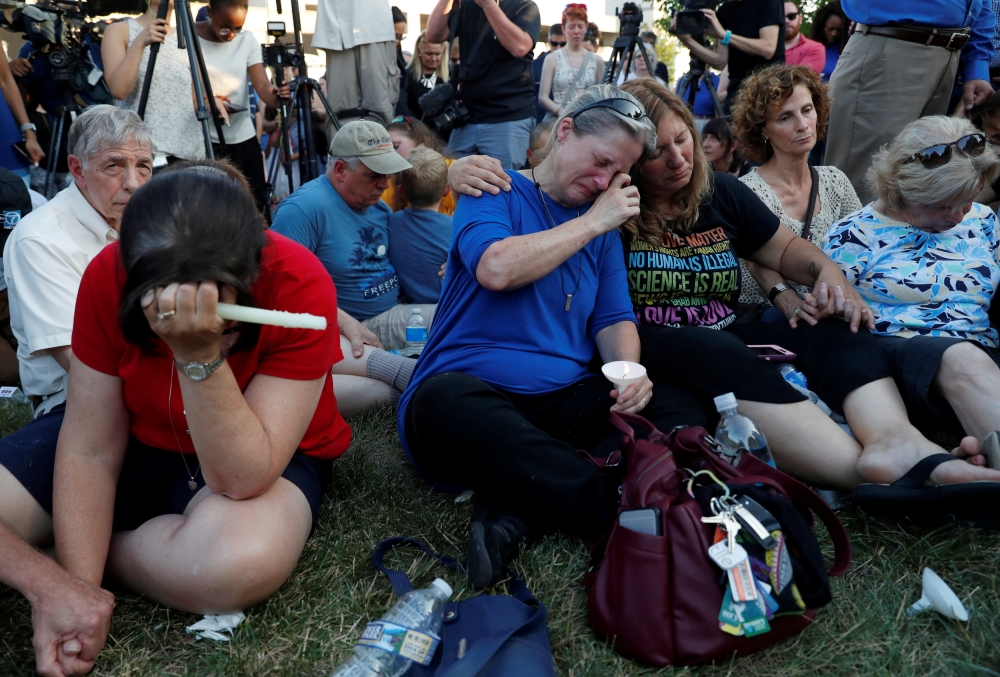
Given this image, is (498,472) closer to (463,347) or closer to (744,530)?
(463,347)

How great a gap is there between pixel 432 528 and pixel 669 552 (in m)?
0.84

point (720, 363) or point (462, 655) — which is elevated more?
point (720, 363)

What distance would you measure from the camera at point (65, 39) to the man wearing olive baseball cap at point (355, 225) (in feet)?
6.95

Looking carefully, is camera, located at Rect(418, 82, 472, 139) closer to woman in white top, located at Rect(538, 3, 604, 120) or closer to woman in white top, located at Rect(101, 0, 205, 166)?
woman in white top, located at Rect(538, 3, 604, 120)

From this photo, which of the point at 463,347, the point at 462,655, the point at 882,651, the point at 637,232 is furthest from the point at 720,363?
the point at 462,655

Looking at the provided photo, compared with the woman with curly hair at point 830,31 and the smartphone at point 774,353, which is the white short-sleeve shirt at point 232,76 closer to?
the smartphone at point 774,353

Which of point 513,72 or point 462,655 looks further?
point 513,72

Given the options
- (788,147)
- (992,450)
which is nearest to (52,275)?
(992,450)

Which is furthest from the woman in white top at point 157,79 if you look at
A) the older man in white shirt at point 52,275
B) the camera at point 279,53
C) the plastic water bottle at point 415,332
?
the older man in white shirt at point 52,275

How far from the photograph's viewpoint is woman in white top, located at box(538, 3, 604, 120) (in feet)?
21.8

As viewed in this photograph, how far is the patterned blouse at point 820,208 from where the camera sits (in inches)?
134

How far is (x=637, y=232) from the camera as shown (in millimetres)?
2779

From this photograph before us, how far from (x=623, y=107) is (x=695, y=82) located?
3795 millimetres

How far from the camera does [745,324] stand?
9.79ft
